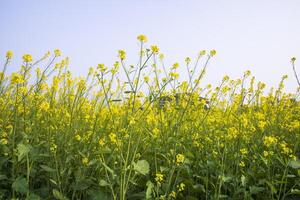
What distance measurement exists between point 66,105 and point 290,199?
2071mm

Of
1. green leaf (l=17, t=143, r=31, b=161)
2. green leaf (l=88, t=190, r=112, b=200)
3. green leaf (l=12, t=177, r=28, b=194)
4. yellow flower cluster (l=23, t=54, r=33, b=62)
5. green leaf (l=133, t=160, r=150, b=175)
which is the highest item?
yellow flower cluster (l=23, t=54, r=33, b=62)

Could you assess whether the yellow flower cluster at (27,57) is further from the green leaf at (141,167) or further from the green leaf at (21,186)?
the green leaf at (141,167)

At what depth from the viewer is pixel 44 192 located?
→ 7.25ft

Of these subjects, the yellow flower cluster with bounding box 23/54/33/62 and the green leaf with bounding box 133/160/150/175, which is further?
the yellow flower cluster with bounding box 23/54/33/62

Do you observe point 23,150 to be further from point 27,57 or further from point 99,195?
point 27,57

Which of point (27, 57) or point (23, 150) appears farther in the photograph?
point (27, 57)

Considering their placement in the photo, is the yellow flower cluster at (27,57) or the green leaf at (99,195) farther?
the yellow flower cluster at (27,57)

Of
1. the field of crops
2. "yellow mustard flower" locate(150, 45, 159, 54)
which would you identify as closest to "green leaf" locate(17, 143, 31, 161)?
the field of crops

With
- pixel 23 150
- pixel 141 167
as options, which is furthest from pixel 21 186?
pixel 141 167

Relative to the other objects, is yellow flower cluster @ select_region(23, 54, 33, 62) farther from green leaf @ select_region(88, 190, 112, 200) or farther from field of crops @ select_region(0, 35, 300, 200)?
green leaf @ select_region(88, 190, 112, 200)

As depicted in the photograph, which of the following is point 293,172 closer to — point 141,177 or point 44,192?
point 141,177

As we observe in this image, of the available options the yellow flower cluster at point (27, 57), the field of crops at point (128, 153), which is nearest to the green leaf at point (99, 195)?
the field of crops at point (128, 153)

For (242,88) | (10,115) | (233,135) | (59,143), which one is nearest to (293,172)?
(233,135)

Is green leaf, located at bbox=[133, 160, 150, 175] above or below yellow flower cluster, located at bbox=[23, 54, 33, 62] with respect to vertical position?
below
